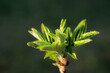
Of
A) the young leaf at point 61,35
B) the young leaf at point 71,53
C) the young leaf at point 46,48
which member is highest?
the young leaf at point 61,35

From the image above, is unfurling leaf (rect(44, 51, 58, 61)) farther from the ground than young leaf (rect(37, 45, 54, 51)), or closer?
closer

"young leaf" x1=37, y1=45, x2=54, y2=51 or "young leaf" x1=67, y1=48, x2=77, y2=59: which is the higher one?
"young leaf" x1=37, y1=45, x2=54, y2=51

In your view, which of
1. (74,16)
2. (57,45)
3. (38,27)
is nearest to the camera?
(57,45)

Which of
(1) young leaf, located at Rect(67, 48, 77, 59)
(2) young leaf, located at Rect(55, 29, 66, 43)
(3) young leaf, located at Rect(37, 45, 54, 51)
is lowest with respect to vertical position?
(1) young leaf, located at Rect(67, 48, 77, 59)

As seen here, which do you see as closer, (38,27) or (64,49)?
(64,49)

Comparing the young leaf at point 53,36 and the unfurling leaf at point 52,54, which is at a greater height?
the young leaf at point 53,36

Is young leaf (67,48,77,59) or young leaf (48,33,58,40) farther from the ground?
young leaf (48,33,58,40)

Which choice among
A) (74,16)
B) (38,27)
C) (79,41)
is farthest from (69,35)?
(74,16)

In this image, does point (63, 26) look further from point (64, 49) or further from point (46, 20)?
point (46, 20)

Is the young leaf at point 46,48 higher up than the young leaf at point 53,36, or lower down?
lower down

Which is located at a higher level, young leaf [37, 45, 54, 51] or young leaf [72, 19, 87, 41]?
young leaf [72, 19, 87, 41]

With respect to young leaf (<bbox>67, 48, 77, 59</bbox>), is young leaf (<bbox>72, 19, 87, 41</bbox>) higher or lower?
higher
